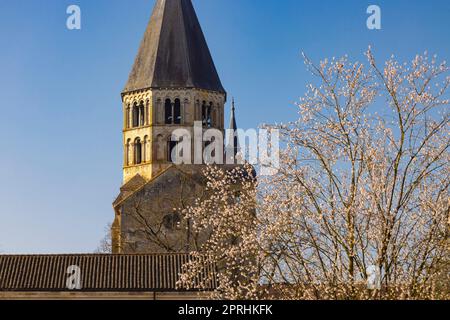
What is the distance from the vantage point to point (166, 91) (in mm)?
62438

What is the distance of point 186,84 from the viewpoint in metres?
62.3

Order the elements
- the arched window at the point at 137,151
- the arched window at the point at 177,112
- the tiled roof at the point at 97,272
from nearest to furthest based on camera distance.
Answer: the tiled roof at the point at 97,272 < the arched window at the point at 177,112 < the arched window at the point at 137,151

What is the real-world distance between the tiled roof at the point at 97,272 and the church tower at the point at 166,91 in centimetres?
1060

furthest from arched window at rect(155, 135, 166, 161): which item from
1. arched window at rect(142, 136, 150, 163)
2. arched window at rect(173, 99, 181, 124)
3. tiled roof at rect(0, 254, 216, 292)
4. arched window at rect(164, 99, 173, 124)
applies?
tiled roof at rect(0, 254, 216, 292)

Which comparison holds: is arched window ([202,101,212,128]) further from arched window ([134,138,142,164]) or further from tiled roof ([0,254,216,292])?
tiled roof ([0,254,216,292])

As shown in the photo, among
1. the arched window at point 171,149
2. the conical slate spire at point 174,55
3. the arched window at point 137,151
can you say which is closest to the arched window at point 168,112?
the conical slate spire at point 174,55

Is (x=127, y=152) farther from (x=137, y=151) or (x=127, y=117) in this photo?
(x=127, y=117)

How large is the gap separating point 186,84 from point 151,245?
10.3m

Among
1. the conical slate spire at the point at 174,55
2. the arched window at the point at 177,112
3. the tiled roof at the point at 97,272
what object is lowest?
the tiled roof at the point at 97,272

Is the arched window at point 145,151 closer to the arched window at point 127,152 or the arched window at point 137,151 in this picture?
the arched window at point 137,151

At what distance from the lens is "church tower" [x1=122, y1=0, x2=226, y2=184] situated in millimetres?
62406

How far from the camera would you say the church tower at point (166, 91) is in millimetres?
62406
